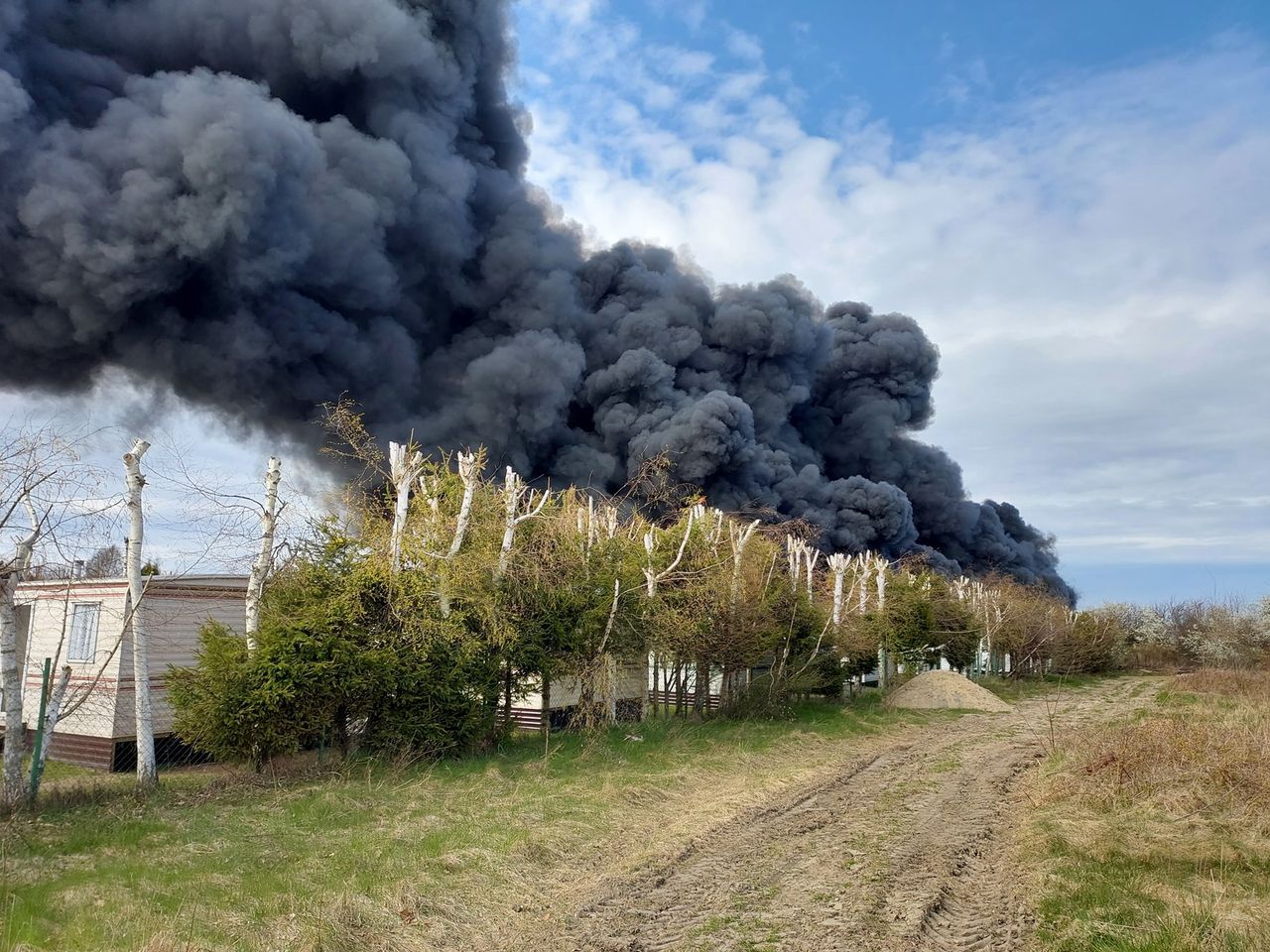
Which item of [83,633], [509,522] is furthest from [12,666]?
[83,633]

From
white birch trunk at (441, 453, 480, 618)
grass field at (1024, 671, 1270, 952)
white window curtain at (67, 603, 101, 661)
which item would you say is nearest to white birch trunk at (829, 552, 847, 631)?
grass field at (1024, 671, 1270, 952)

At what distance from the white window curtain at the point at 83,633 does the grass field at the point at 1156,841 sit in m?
15.7

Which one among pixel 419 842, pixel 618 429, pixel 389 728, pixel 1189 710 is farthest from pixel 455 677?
pixel 618 429

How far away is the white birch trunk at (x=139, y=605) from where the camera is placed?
9.10m

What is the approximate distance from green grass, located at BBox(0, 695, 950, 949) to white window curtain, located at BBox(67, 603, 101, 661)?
6917mm

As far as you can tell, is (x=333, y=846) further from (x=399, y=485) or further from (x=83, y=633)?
(x=83, y=633)

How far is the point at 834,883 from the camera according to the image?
668cm

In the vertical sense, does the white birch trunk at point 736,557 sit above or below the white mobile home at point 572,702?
above

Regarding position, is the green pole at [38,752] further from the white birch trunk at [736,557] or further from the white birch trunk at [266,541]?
the white birch trunk at [736,557]

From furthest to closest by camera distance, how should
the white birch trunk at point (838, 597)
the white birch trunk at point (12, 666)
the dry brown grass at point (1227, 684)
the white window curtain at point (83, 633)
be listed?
1. the dry brown grass at point (1227, 684)
2. the white birch trunk at point (838, 597)
3. the white window curtain at point (83, 633)
4. the white birch trunk at point (12, 666)

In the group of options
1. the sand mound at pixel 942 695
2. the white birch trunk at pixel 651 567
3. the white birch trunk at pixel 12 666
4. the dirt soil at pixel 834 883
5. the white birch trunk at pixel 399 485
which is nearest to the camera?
the dirt soil at pixel 834 883

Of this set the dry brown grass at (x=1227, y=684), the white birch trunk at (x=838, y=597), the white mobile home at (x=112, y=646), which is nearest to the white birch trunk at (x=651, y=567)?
the white mobile home at (x=112, y=646)

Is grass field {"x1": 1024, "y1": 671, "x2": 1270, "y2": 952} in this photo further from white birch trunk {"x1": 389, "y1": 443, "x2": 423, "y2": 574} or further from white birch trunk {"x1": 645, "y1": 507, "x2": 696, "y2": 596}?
white birch trunk {"x1": 389, "y1": 443, "x2": 423, "y2": 574}

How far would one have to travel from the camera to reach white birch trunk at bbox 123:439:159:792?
358 inches
